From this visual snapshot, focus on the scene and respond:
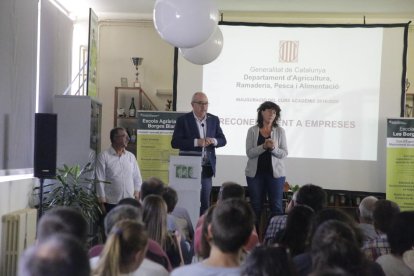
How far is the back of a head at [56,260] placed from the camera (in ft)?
4.30

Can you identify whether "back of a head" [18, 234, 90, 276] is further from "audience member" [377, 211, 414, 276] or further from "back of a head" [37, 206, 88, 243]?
"audience member" [377, 211, 414, 276]

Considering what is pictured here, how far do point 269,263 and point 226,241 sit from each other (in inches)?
19.7

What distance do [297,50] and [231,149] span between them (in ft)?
5.26

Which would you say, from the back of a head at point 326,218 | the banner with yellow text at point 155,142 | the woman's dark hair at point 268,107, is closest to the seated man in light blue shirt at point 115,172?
the banner with yellow text at point 155,142

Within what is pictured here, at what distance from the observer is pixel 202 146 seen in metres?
5.13

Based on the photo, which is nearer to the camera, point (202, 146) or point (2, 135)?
point (202, 146)

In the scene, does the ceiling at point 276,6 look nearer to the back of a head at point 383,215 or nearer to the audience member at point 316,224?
the back of a head at point 383,215

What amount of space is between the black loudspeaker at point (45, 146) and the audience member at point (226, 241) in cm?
391

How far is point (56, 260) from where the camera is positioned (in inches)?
51.8

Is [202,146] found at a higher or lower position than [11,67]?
lower

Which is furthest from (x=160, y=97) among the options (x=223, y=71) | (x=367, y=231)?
(x=367, y=231)

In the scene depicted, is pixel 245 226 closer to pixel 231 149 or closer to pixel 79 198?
pixel 79 198

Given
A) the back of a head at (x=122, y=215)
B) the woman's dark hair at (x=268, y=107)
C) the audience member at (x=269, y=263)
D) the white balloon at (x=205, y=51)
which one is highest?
the white balloon at (x=205, y=51)

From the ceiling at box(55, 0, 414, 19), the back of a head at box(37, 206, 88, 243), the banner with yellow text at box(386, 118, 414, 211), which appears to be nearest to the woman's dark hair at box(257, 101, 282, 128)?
the banner with yellow text at box(386, 118, 414, 211)
